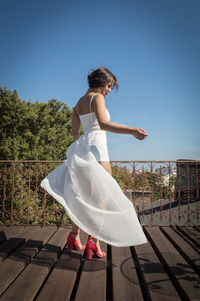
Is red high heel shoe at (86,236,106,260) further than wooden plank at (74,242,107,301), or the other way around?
red high heel shoe at (86,236,106,260)

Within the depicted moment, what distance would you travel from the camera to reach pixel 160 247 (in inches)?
90.2

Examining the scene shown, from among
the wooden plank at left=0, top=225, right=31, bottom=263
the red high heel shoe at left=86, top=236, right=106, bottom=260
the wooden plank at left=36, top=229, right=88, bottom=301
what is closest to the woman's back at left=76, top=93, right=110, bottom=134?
the red high heel shoe at left=86, top=236, right=106, bottom=260

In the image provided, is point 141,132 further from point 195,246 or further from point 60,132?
point 60,132

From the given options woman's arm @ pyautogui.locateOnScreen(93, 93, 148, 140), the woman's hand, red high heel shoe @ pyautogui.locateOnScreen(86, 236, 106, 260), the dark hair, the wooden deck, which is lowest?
the wooden deck

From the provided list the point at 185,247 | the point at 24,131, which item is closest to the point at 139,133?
the point at 185,247

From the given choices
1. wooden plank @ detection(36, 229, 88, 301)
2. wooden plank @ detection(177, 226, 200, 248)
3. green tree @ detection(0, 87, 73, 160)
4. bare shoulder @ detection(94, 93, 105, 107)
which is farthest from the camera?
green tree @ detection(0, 87, 73, 160)

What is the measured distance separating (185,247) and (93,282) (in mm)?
1264

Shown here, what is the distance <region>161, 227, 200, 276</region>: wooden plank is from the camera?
191 centimetres

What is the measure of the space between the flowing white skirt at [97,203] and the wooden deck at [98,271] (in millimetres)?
304

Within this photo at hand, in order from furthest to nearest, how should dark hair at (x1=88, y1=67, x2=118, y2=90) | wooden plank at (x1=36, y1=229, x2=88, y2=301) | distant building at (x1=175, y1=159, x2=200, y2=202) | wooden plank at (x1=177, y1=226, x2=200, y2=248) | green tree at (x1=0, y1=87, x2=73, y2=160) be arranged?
1. green tree at (x1=0, y1=87, x2=73, y2=160)
2. distant building at (x1=175, y1=159, x2=200, y2=202)
3. wooden plank at (x1=177, y1=226, x2=200, y2=248)
4. dark hair at (x1=88, y1=67, x2=118, y2=90)
5. wooden plank at (x1=36, y1=229, x2=88, y2=301)

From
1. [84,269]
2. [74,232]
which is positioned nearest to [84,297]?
[84,269]

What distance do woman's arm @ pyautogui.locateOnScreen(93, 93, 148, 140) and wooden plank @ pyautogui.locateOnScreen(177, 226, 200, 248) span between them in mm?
1638

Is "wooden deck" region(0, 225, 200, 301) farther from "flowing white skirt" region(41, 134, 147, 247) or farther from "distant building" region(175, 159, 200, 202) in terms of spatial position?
"distant building" region(175, 159, 200, 202)

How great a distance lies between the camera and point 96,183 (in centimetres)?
170
